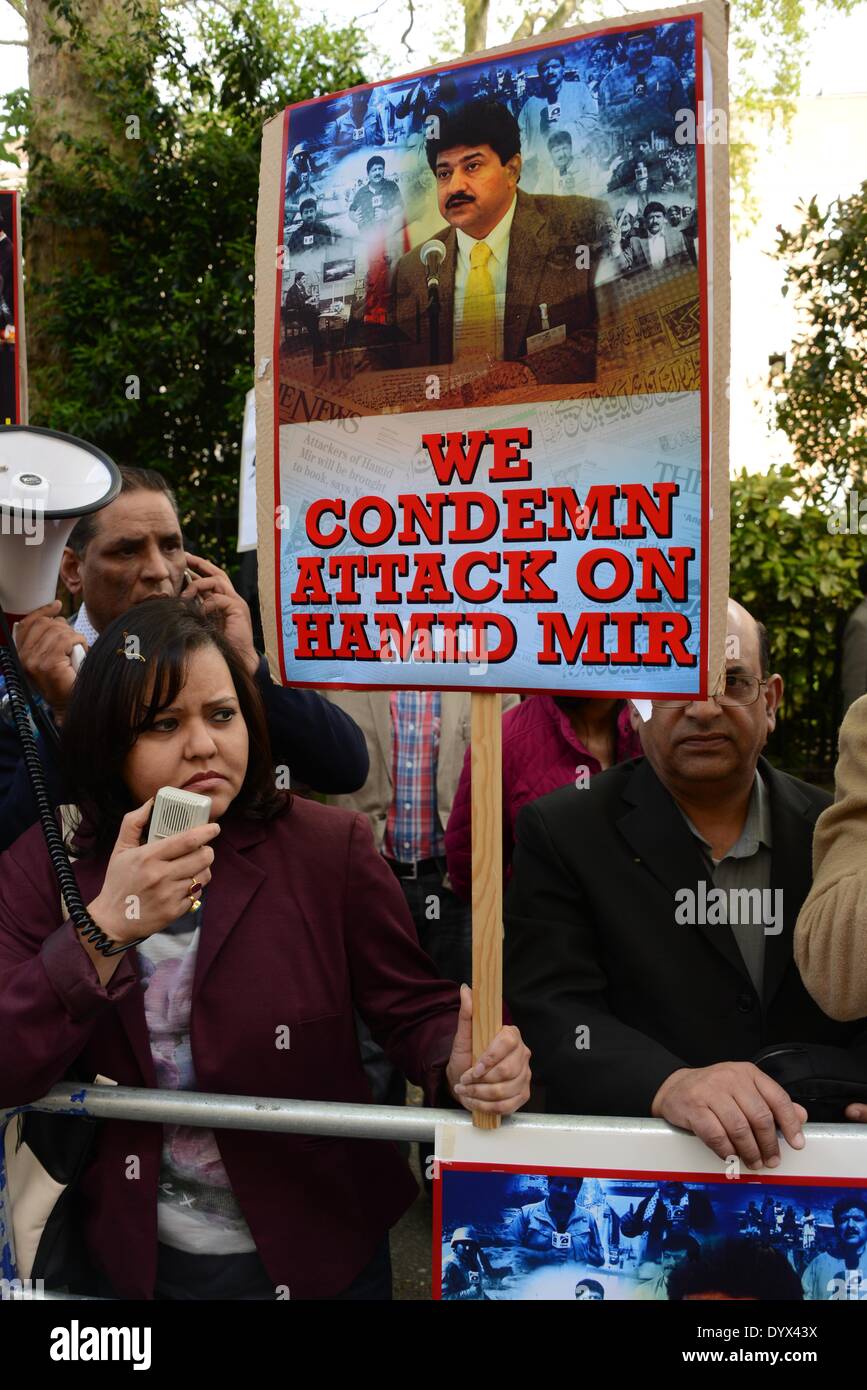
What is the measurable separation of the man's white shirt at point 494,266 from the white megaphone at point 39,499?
0.64 m

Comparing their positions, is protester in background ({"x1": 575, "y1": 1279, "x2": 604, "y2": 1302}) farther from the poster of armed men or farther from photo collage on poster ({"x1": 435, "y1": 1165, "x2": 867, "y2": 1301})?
the poster of armed men

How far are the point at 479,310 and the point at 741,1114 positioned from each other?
113 centimetres

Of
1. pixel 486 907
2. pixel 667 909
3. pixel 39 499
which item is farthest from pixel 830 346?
pixel 486 907

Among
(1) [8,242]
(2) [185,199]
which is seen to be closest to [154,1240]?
(1) [8,242]

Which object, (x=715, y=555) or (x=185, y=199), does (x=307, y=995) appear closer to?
(x=715, y=555)

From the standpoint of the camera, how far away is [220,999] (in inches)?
74.0

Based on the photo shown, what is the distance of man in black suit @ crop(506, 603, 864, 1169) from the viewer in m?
1.99

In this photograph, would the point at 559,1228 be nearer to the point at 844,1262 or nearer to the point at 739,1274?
the point at 739,1274

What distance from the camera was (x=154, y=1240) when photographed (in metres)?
1.83

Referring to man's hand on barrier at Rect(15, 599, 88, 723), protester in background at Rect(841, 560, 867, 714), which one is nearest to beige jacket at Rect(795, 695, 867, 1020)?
man's hand on barrier at Rect(15, 599, 88, 723)

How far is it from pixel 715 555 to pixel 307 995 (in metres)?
0.88

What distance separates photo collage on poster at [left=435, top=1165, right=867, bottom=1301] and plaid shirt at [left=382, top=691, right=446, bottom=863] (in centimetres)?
226

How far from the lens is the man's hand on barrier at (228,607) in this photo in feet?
8.00
